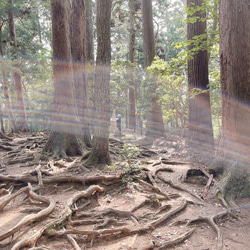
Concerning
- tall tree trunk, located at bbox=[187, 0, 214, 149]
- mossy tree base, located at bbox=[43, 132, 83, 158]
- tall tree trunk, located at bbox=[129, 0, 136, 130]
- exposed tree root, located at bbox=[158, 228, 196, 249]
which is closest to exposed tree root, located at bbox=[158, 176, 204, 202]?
exposed tree root, located at bbox=[158, 228, 196, 249]

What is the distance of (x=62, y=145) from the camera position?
26.6 ft

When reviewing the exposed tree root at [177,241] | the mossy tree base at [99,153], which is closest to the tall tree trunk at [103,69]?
the mossy tree base at [99,153]

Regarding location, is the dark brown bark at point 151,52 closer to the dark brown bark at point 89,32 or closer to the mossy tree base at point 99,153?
the dark brown bark at point 89,32

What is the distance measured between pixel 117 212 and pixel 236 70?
390cm

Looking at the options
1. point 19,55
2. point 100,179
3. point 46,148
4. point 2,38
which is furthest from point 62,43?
point 2,38

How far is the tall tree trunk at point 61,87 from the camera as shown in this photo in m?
7.98

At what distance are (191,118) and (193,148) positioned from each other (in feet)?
4.22

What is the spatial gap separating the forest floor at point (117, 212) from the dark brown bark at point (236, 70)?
4.19ft

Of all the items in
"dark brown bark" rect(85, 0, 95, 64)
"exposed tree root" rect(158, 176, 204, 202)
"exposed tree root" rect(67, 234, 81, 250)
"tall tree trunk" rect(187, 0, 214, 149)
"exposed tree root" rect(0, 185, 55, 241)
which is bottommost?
"exposed tree root" rect(158, 176, 204, 202)

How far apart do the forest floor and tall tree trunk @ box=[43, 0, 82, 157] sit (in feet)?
4.40

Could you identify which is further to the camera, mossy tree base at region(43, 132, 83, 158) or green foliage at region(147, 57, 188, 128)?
green foliage at region(147, 57, 188, 128)

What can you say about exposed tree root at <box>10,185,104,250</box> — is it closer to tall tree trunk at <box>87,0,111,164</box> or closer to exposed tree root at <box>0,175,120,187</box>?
exposed tree root at <box>0,175,120,187</box>

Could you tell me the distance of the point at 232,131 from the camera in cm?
468

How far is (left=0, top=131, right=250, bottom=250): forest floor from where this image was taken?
311 cm
